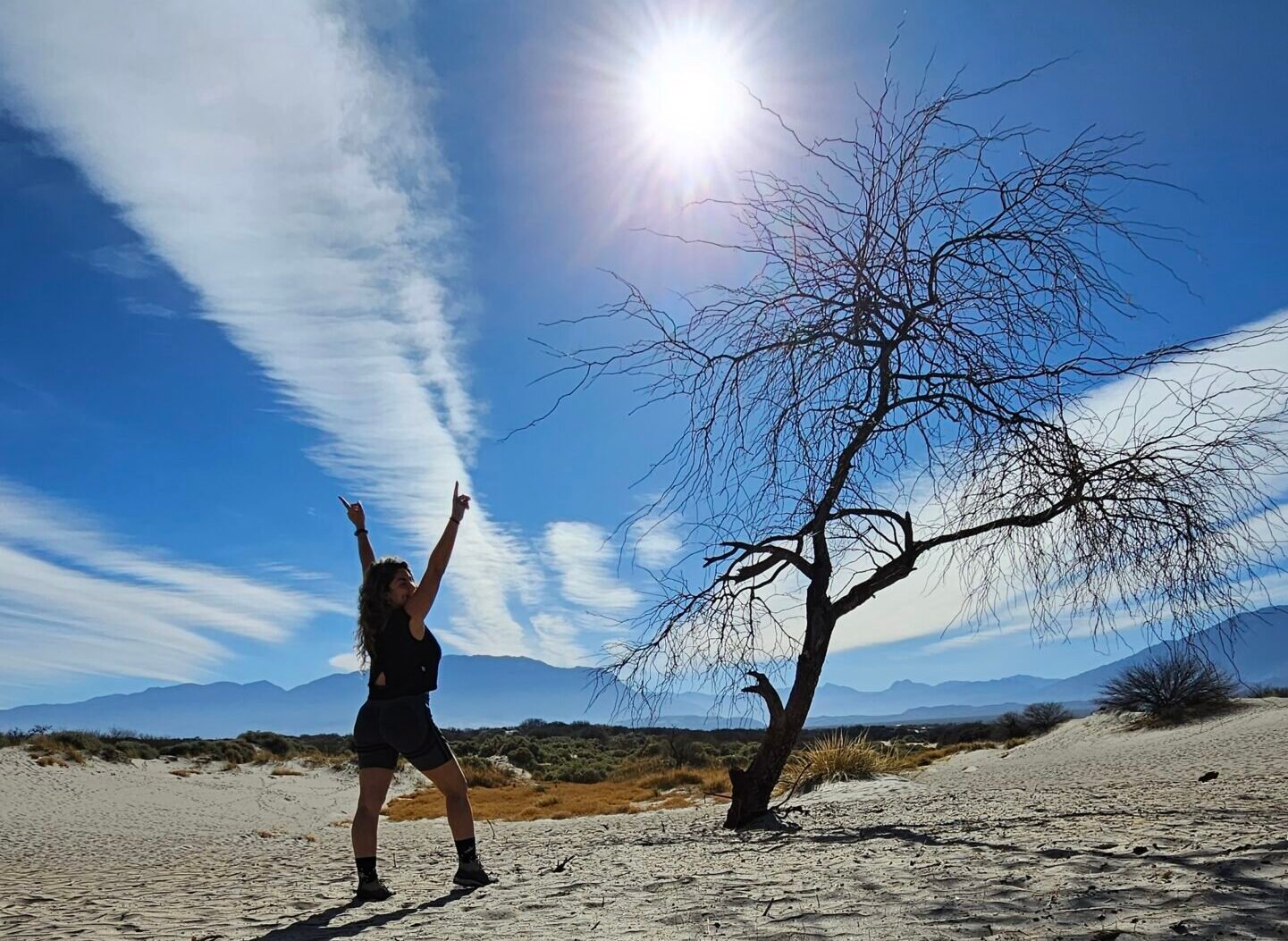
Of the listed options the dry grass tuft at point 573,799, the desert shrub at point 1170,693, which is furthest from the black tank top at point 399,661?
the desert shrub at point 1170,693

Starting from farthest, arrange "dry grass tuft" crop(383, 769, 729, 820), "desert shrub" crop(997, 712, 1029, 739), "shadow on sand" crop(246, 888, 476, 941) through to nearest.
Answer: "desert shrub" crop(997, 712, 1029, 739)
"dry grass tuft" crop(383, 769, 729, 820)
"shadow on sand" crop(246, 888, 476, 941)

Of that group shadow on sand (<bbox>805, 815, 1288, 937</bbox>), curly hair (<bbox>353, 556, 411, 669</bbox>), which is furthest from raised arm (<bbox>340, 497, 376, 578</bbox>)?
shadow on sand (<bbox>805, 815, 1288, 937</bbox>)

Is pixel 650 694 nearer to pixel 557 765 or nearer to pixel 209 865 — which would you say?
pixel 209 865

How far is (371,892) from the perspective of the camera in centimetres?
493

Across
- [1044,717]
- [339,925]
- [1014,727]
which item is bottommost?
[339,925]

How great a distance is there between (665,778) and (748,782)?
13.6 m

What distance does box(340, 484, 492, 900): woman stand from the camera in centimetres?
476

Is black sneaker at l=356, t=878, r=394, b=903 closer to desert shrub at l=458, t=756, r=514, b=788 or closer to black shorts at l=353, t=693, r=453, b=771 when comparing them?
black shorts at l=353, t=693, r=453, b=771

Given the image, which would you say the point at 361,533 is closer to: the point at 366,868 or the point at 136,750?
the point at 366,868

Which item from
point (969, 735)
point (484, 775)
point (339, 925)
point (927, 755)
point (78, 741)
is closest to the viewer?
point (339, 925)

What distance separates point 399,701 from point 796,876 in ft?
7.78

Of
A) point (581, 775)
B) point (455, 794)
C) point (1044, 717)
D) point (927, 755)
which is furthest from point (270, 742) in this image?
point (455, 794)

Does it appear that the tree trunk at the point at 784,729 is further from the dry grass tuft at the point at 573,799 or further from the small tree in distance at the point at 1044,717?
the small tree in distance at the point at 1044,717

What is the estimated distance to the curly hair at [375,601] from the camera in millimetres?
4914
